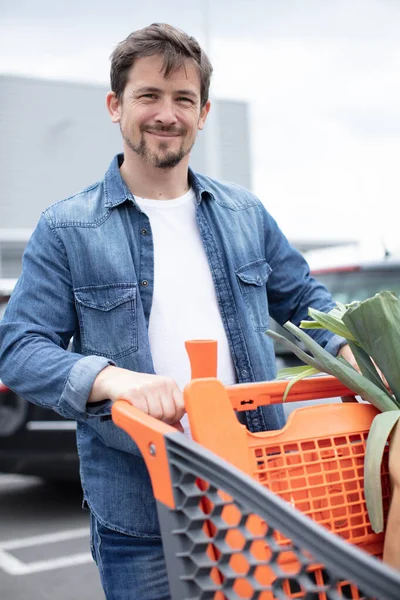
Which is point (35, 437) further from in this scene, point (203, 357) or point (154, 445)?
point (154, 445)

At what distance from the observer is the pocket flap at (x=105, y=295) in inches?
83.3

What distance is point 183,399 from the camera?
5.23 ft

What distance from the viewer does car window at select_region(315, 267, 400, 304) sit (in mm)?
5191

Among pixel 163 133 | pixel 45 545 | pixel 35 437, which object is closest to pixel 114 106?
pixel 163 133

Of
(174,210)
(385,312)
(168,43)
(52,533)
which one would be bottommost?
(52,533)

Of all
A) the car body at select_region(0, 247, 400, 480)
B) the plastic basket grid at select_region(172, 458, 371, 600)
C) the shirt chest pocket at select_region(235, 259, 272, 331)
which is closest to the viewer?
the plastic basket grid at select_region(172, 458, 371, 600)

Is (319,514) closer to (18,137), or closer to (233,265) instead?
(233,265)

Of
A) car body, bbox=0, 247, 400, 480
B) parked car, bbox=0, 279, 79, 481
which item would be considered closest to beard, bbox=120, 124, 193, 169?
car body, bbox=0, 247, 400, 480

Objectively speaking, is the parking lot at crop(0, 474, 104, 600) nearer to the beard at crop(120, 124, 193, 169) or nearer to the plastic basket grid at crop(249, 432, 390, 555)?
the beard at crop(120, 124, 193, 169)

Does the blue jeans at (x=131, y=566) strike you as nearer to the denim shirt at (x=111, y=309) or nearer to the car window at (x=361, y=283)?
the denim shirt at (x=111, y=309)

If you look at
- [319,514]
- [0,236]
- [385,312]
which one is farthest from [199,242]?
[0,236]

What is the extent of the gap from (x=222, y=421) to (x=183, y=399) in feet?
0.28

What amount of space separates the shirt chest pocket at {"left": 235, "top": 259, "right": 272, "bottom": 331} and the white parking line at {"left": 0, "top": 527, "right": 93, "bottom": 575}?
10.6ft

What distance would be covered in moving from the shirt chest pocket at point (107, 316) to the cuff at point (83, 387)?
31 centimetres
